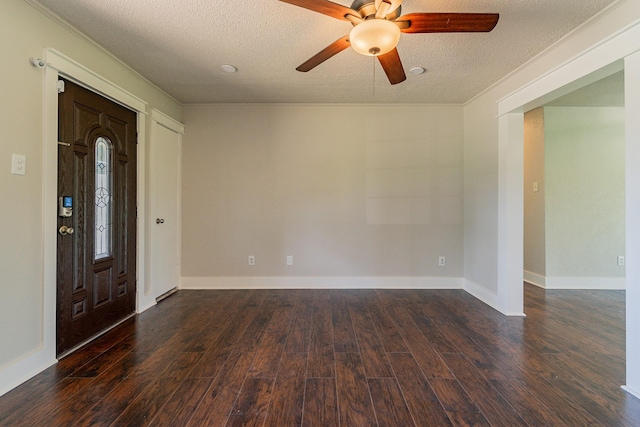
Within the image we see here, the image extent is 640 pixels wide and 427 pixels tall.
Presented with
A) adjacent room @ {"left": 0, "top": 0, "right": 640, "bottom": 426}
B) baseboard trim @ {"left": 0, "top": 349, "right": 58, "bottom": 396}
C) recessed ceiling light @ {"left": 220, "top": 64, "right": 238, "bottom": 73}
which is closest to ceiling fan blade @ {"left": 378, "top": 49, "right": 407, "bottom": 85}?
adjacent room @ {"left": 0, "top": 0, "right": 640, "bottom": 426}

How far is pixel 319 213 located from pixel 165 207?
1.88 metres

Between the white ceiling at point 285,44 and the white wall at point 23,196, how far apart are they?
0.89ft

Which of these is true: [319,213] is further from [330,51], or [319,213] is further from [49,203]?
[49,203]

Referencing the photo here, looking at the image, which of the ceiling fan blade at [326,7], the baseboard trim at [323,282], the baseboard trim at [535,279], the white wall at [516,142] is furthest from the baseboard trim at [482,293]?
the ceiling fan blade at [326,7]

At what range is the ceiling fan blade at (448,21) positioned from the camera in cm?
150

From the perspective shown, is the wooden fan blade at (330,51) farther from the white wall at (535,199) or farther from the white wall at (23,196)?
the white wall at (535,199)

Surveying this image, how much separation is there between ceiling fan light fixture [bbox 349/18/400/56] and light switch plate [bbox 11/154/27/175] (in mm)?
2139

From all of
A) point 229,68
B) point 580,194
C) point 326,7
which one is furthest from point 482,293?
point 229,68

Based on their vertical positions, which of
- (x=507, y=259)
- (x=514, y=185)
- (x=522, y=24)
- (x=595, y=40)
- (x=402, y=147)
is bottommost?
(x=507, y=259)

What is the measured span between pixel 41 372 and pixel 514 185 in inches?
162

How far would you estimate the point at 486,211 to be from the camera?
3.18m

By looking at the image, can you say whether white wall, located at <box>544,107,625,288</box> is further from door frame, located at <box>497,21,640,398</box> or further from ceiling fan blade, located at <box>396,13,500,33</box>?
ceiling fan blade, located at <box>396,13,500,33</box>

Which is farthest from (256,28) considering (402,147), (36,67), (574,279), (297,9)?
(574,279)

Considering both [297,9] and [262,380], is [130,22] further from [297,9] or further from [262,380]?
[262,380]
